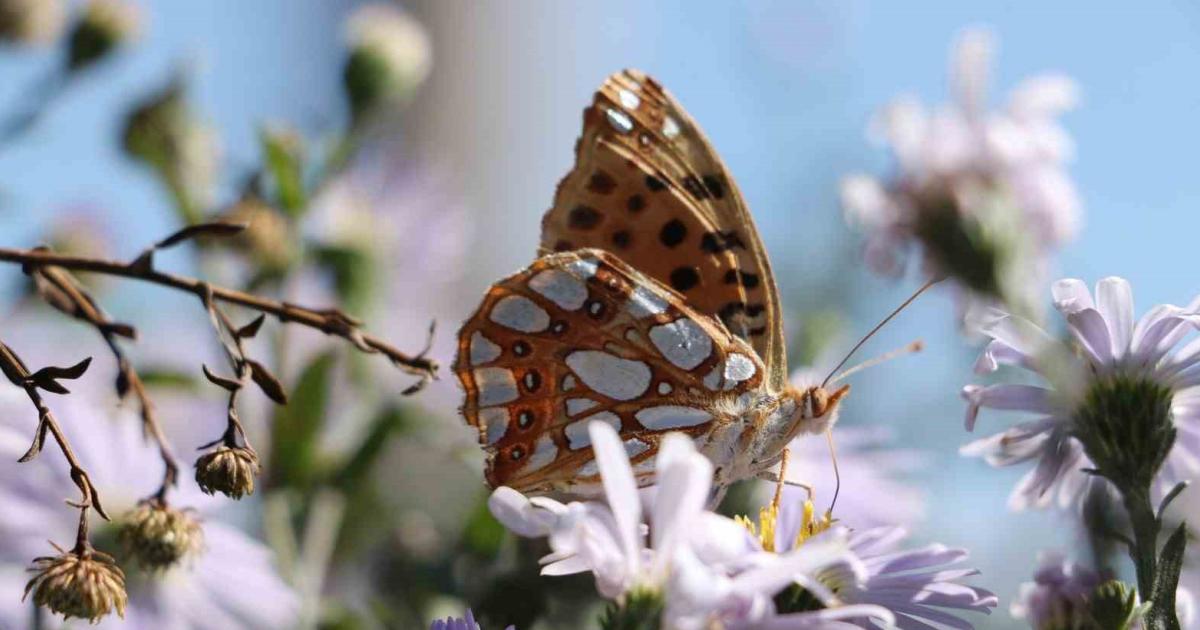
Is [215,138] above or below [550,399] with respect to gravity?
above

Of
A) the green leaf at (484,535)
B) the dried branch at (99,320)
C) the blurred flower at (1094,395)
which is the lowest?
the dried branch at (99,320)

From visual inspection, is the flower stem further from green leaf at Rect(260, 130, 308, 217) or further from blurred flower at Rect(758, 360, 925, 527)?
green leaf at Rect(260, 130, 308, 217)

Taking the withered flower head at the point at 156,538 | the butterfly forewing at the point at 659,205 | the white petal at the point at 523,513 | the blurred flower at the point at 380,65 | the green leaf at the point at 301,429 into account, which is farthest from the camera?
the blurred flower at the point at 380,65

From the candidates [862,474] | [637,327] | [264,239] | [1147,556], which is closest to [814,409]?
[637,327]

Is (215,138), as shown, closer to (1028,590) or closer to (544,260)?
(544,260)

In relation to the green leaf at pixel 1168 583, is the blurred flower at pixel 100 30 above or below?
above

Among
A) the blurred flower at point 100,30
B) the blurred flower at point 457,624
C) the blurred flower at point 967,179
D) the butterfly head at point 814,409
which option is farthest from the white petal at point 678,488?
the blurred flower at point 100,30

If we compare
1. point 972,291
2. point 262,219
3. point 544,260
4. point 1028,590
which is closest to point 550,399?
point 544,260

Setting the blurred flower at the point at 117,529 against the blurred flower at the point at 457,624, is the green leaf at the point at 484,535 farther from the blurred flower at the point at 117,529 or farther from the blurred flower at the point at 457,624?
the blurred flower at the point at 457,624
